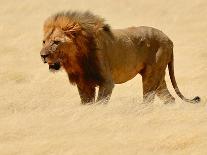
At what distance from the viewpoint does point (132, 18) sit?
23422mm

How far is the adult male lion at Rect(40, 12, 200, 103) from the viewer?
10.0 metres

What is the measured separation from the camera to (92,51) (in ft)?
33.7

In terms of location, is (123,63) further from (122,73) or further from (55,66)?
(55,66)

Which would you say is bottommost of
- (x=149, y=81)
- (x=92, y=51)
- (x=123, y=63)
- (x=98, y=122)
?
(x=149, y=81)

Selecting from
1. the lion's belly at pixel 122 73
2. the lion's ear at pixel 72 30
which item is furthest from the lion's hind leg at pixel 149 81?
the lion's ear at pixel 72 30

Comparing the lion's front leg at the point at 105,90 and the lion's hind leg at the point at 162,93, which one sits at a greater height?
the lion's front leg at the point at 105,90

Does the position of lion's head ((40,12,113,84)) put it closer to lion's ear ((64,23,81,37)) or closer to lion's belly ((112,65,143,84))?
lion's ear ((64,23,81,37))

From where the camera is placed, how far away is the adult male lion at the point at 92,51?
10047 millimetres

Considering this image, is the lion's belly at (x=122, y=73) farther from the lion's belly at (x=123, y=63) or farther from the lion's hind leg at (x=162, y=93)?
the lion's hind leg at (x=162, y=93)

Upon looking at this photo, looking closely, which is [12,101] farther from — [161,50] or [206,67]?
[206,67]

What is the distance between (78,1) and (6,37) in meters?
4.73

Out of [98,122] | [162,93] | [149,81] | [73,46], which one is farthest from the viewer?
[162,93]

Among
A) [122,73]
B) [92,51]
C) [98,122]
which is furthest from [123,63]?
[98,122]

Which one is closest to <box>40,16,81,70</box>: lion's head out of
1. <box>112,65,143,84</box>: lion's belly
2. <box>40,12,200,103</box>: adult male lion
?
<box>40,12,200,103</box>: adult male lion
